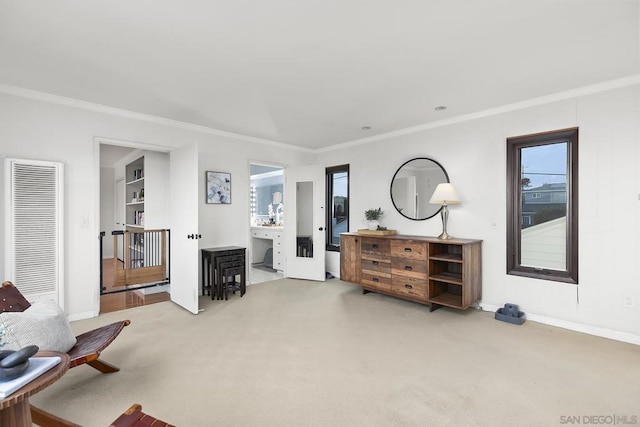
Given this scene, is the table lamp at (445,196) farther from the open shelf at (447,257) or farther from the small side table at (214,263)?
the small side table at (214,263)

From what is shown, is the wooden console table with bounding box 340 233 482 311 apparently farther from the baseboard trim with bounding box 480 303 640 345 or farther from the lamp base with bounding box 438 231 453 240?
the baseboard trim with bounding box 480 303 640 345

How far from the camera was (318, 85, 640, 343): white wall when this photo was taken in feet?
9.05

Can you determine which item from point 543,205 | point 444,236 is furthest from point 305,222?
point 543,205

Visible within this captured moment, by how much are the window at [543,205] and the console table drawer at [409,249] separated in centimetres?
95

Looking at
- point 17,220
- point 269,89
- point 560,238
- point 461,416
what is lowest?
point 461,416

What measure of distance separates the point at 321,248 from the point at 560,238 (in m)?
3.22

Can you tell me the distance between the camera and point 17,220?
2912 mm

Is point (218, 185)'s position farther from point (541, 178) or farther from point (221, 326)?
point (541, 178)

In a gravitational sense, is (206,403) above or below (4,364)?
below

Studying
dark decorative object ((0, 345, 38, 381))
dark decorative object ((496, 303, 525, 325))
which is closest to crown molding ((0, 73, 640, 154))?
dark decorative object ((496, 303, 525, 325))

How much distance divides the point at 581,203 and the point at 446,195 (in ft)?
4.12

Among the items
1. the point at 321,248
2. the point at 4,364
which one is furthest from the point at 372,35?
the point at 321,248

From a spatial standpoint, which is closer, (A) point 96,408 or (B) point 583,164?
(A) point 96,408
